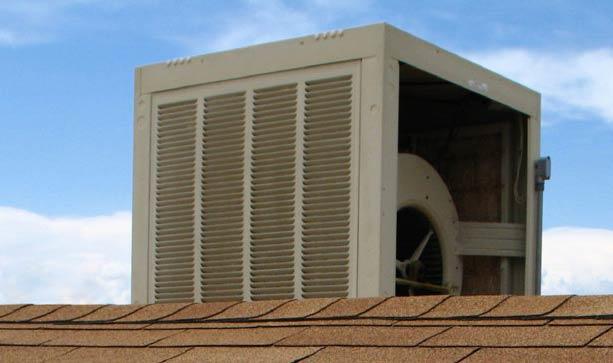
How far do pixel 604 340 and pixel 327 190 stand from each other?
207 cm

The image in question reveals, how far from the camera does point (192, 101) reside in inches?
205

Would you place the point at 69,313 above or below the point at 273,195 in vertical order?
below

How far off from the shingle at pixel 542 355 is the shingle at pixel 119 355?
100cm

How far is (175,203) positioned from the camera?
5188 mm

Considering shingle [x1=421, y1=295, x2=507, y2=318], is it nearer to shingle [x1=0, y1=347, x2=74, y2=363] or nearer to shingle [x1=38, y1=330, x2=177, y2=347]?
shingle [x1=38, y1=330, x2=177, y2=347]

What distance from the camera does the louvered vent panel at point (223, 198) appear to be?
4902mm

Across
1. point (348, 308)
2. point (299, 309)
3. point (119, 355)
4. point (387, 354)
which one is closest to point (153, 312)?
point (119, 355)

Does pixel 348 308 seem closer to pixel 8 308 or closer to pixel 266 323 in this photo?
pixel 266 323

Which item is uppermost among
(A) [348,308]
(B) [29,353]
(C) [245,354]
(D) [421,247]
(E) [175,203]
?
(E) [175,203]

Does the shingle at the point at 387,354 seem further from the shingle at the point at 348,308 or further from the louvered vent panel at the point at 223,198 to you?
the louvered vent panel at the point at 223,198

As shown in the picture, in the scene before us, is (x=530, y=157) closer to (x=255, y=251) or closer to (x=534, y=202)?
(x=534, y=202)

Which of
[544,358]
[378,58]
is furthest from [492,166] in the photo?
[544,358]

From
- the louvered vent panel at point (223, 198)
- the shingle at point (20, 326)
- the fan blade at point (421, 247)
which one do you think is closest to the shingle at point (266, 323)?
the shingle at point (20, 326)

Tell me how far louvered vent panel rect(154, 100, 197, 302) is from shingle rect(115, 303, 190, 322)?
1.04 m
